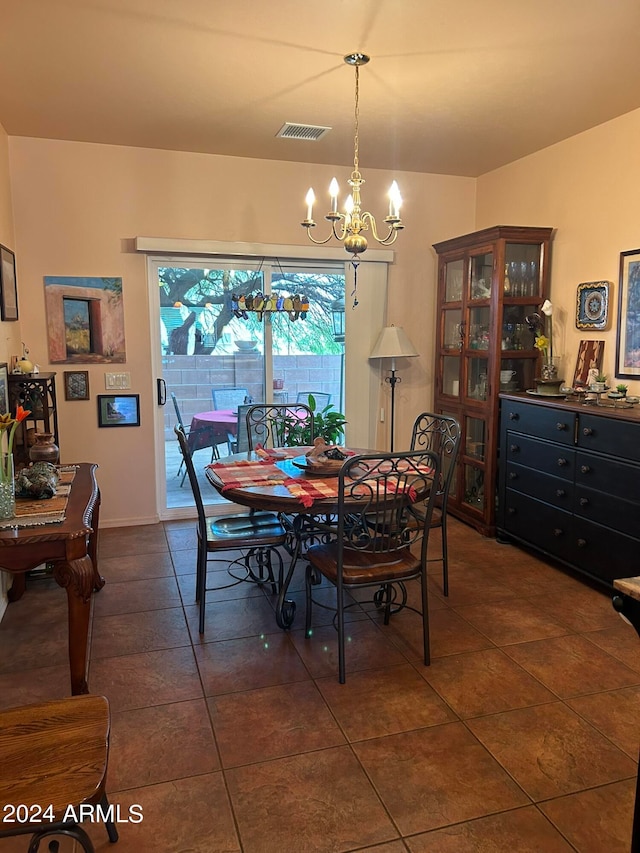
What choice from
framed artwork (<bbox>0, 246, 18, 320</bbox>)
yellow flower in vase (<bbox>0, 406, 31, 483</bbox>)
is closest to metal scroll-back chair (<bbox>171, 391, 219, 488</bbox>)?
framed artwork (<bbox>0, 246, 18, 320</bbox>)

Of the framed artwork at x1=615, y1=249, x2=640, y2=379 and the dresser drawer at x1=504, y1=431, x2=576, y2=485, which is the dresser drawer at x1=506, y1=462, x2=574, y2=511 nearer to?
the dresser drawer at x1=504, y1=431, x2=576, y2=485

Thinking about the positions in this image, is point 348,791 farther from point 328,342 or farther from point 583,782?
point 328,342

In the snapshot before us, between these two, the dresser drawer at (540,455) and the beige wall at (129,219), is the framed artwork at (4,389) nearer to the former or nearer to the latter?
the beige wall at (129,219)

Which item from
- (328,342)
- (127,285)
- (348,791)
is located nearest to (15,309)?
(127,285)

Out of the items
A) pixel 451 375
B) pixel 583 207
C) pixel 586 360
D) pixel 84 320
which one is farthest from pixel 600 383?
pixel 84 320

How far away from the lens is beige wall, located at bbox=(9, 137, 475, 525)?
4.21 metres

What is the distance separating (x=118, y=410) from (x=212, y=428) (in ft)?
2.41

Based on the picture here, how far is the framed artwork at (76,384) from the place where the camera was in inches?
172

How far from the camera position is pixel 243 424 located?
16.2 ft

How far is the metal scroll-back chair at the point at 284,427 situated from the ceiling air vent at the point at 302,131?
175 cm

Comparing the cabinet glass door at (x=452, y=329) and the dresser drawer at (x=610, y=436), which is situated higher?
the cabinet glass door at (x=452, y=329)

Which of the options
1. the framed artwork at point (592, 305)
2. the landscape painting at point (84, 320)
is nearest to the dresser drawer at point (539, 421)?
the framed artwork at point (592, 305)

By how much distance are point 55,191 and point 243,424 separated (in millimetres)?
2106

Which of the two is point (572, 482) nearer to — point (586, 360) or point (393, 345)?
point (586, 360)
